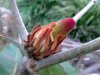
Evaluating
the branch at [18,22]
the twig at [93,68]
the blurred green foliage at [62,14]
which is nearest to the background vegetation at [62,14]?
the blurred green foliage at [62,14]

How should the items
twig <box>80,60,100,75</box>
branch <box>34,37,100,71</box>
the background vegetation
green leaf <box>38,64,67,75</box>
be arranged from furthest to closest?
the background vegetation → twig <box>80,60,100,75</box> → green leaf <box>38,64,67,75</box> → branch <box>34,37,100,71</box>

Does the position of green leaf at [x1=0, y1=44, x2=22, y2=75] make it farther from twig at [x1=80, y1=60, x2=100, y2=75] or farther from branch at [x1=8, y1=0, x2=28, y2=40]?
twig at [x1=80, y1=60, x2=100, y2=75]

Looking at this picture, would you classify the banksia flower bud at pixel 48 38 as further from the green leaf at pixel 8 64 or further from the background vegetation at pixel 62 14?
the background vegetation at pixel 62 14

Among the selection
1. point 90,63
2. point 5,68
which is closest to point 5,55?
point 5,68

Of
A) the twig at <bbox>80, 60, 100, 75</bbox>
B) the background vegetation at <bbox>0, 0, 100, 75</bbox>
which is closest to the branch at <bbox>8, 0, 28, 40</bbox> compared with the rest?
the twig at <bbox>80, 60, 100, 75</bbox>

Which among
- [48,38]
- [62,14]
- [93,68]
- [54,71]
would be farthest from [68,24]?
[62,14]

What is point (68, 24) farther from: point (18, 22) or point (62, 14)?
point (62, 14)

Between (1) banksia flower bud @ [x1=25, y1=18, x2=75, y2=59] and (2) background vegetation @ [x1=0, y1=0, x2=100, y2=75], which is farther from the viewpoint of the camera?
(2) background vegetation @ [x1=0, y1=0, x2=100, y2=75]
